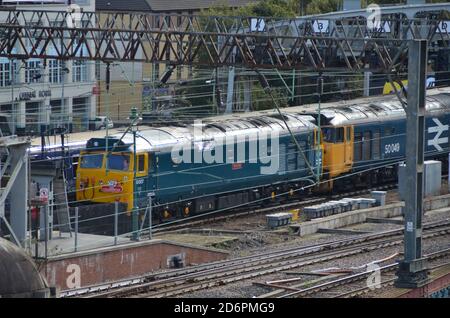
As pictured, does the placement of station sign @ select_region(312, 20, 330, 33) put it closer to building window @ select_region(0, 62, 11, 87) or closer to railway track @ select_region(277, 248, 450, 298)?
railway track @ select_region(277, 248, 450, 298)

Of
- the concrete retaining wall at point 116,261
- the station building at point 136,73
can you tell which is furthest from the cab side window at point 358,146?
the station building at point 136,73

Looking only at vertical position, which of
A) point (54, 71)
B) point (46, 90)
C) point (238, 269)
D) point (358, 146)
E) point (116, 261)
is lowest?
point (238, 269)

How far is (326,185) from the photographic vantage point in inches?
1273

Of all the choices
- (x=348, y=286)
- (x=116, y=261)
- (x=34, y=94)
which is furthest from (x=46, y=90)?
(x=348, y=286)

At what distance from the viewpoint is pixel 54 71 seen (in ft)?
162

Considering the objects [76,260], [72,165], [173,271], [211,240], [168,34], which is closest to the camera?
[76,260]

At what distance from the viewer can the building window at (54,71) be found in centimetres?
4812

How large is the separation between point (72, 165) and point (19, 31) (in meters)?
4.27

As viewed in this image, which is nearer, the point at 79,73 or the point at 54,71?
the point at 54,71

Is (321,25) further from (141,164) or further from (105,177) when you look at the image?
(105,177)

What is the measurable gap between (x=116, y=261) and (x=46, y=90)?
26465mm
